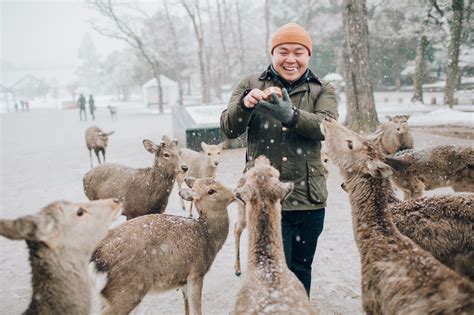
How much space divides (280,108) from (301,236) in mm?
1236

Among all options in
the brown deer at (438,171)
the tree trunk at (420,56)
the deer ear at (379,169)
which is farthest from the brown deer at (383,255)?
the tree trunk at (420,56)

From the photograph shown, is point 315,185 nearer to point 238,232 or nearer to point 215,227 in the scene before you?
point 215,227

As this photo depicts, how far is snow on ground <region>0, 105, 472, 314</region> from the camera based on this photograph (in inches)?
184

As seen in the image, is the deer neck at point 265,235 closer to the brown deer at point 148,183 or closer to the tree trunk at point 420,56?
the brown deer at point 148,183

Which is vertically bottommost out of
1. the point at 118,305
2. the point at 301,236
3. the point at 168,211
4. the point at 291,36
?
the point at 168,211

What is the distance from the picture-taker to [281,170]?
339 cm

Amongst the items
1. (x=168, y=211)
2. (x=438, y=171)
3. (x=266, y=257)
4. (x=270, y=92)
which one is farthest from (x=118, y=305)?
(x=438, y=171)

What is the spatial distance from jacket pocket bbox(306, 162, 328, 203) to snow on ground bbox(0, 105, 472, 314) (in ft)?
5.42

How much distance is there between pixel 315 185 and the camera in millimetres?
3373

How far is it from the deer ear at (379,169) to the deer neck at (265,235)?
774 mm

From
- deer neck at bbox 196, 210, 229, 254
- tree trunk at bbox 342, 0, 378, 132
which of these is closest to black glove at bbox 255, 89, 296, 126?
deer neck at bbox 196, 210, 229, 254

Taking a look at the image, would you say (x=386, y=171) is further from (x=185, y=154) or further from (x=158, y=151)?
(x=185, y=154)

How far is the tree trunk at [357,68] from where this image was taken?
1450 centimetres

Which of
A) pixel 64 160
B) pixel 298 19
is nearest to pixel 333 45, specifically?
pixel 298 19
